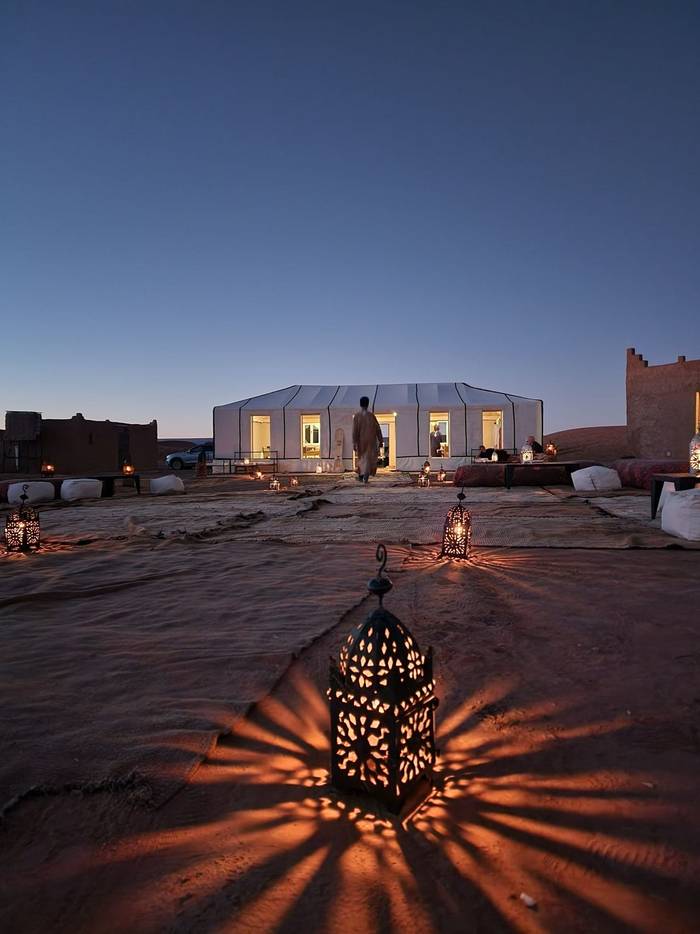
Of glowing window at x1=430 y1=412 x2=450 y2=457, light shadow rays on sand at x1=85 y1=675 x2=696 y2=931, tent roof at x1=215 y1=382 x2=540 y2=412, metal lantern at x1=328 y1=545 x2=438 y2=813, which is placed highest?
tent roof at x1=215 y1=382 x2=540 y2=412

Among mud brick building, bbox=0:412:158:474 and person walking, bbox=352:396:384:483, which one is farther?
mud brick building, bbox=0:412:158:474

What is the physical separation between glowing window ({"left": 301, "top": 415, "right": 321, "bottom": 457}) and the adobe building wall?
11.4m

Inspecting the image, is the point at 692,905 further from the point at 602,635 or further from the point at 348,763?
the point at 602,635

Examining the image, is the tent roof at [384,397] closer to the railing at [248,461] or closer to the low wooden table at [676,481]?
the railing at [248,461]

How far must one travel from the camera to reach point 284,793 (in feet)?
4.25

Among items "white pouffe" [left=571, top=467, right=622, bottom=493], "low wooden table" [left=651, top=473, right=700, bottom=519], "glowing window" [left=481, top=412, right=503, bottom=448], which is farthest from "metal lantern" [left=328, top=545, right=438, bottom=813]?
"glowing window" [left=481, top=412, right=503, bottom=448]

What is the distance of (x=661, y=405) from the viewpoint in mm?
18156

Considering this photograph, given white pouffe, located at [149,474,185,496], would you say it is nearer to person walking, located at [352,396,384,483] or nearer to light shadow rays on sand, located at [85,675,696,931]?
person walking, located at [352,396,384,483]

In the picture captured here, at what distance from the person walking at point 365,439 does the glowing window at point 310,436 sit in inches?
234

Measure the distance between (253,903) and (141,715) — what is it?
2.89 ft

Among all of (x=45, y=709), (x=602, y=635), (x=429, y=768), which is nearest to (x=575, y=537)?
(x=602, y=635)

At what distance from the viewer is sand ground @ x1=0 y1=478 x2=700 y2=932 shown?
3.21 feet

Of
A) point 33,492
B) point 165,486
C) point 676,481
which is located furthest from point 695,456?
point 33,492

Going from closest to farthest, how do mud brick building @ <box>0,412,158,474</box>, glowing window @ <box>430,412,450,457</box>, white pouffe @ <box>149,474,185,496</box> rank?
white pouffe @ <box>149,474,185,496</box> < mud brick building @ <box>0,412,158,474</box> < glowing window @ <box>430,412,450,457</box>
